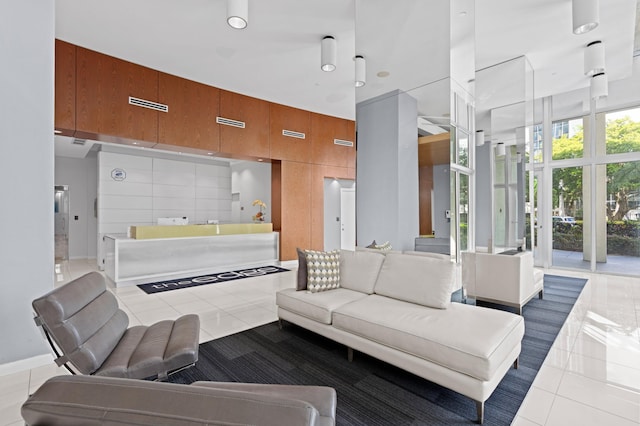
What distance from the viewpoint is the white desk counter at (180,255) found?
544 cm

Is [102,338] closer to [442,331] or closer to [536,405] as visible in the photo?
[442,331]

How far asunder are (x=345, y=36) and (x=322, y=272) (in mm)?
3470

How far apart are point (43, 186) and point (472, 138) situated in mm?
4710

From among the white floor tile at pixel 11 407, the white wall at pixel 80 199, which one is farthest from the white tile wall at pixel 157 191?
the white floor tile at pixel 11 407

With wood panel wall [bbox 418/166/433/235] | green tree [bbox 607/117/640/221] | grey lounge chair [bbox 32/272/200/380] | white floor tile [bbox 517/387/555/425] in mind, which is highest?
green tree [bbox 607/117/640/221]

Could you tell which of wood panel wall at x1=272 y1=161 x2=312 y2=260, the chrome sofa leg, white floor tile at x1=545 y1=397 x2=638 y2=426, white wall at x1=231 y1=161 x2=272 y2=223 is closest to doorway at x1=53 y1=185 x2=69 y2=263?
white wall at x1=231 y1=161 x2=272 y2=223

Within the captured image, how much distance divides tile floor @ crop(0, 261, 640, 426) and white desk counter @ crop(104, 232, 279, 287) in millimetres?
437

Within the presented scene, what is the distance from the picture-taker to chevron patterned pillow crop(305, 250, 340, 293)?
3.37 metres

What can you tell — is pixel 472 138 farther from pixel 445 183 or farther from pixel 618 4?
pixel 618 4

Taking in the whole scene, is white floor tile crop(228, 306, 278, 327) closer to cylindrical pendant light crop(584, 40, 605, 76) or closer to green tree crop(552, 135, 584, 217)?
cylindrical pendant light crop(584, 40, 605, 76)

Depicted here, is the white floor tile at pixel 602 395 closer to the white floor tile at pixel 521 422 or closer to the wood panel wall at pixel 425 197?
the white floor tile at pixel 521 422

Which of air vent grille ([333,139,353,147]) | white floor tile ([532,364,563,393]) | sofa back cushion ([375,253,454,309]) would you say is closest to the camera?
white floor tile ([532,364,563,393])

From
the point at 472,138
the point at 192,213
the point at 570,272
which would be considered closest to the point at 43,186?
the point at 472,138

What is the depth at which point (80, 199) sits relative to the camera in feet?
29.8
